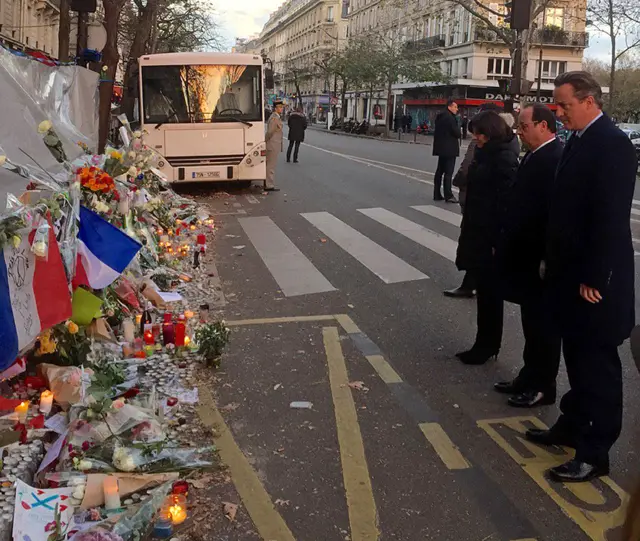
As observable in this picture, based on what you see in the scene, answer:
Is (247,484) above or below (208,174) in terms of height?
below

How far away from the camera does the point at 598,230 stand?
3.52 m

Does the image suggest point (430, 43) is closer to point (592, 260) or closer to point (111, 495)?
point (592, 260)

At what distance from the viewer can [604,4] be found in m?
41.0

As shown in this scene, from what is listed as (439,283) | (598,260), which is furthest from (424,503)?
(439,283)

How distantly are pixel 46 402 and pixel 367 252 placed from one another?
579 centimetres

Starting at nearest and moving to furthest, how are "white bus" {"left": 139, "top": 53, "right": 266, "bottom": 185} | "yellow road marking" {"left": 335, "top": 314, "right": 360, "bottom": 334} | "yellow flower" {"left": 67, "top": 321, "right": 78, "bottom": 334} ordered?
"yellow flower" {"left": 67, "top": 321, "right": 78, "bottom": 334}
"yellow road marking" {"left": 335, "top": 314, "right": 360, "bottom": 334}
"white bus" {"left": 139, "top": 53, "right": 266, "bottom": 185}

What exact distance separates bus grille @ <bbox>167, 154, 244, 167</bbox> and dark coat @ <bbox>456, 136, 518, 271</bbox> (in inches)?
375

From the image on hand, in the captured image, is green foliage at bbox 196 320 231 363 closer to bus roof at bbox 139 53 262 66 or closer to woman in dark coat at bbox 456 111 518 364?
woman in dark coat at bbox 456 111 518 364

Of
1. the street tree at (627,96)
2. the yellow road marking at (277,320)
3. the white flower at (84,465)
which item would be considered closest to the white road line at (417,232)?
the yellow road marking at (277,320)

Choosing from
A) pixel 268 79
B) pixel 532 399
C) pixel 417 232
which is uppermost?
pixel 268 79

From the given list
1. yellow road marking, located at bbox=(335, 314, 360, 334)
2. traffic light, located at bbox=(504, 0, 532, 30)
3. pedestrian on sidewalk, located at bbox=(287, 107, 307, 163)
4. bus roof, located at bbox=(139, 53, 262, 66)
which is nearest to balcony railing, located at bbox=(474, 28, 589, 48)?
pedestrian on sidewalk, located at bbox=(287, 107, 307, 163)

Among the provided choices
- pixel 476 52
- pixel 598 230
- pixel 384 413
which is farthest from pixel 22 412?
pixel 476 52

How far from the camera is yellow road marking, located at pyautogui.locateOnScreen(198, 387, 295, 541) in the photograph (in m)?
3.22

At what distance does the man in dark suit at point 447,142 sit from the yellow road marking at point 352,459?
8533 millimetres
